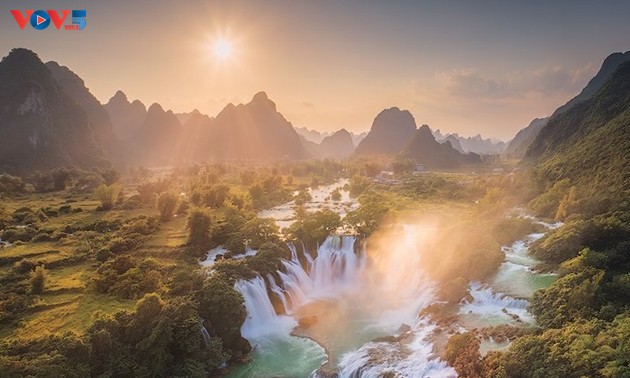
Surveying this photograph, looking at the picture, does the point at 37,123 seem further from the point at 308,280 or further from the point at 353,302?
the point at 353,302

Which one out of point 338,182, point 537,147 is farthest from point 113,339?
point 537,147

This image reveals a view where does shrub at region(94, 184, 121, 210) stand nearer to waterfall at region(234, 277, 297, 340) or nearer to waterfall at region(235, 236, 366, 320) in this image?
waterfall at region(235, 236, 366, 320)

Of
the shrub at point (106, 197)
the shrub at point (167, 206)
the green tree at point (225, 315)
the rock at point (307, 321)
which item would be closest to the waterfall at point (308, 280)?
the rock at point (307, 321)

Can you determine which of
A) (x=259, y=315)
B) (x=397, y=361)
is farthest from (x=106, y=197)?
(x=397, y=361)

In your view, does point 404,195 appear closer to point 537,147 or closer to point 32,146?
point 537,147

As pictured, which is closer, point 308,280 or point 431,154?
point 308,280

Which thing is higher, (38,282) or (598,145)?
(598,145)

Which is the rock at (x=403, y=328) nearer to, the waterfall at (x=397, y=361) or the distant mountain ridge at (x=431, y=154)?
the waterfall at (x=397, y=361)

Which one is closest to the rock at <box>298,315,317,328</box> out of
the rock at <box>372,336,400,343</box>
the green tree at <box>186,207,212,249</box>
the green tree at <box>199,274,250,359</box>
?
the green tree at <box>199,274,250,359</box>
